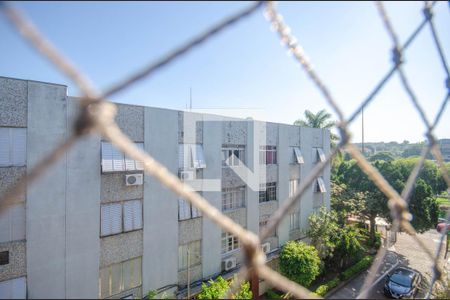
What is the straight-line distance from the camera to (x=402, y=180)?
21406mm

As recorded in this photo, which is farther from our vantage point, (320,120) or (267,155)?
(320,120)

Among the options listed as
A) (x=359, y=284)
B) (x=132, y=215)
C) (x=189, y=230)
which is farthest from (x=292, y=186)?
(x=132, y=215)

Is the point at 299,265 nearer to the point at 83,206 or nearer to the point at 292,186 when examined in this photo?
the point at 292,186

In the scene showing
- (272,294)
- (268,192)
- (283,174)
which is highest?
(283,174)

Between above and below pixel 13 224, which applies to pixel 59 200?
above

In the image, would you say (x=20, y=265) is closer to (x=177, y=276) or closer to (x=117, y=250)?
(x=117, y=250)

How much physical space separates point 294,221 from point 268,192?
3.04 meters

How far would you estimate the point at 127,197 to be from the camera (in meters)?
10.4

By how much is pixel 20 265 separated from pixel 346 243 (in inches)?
596

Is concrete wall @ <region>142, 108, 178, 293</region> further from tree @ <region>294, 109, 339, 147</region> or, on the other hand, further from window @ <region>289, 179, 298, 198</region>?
tree @ <region>294, 109, 339, 147</region>

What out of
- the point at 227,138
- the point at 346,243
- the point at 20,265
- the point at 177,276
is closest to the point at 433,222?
the point at 346,243

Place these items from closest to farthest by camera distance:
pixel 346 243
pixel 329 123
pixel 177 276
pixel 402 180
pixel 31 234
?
pixel 31 234
pixel 177 276
pixel 346 243
pixel 402 180
pixel 329 123

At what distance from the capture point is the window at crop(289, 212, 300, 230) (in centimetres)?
1728

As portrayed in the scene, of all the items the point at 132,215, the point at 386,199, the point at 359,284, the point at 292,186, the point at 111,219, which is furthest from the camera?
the point at 386,199
